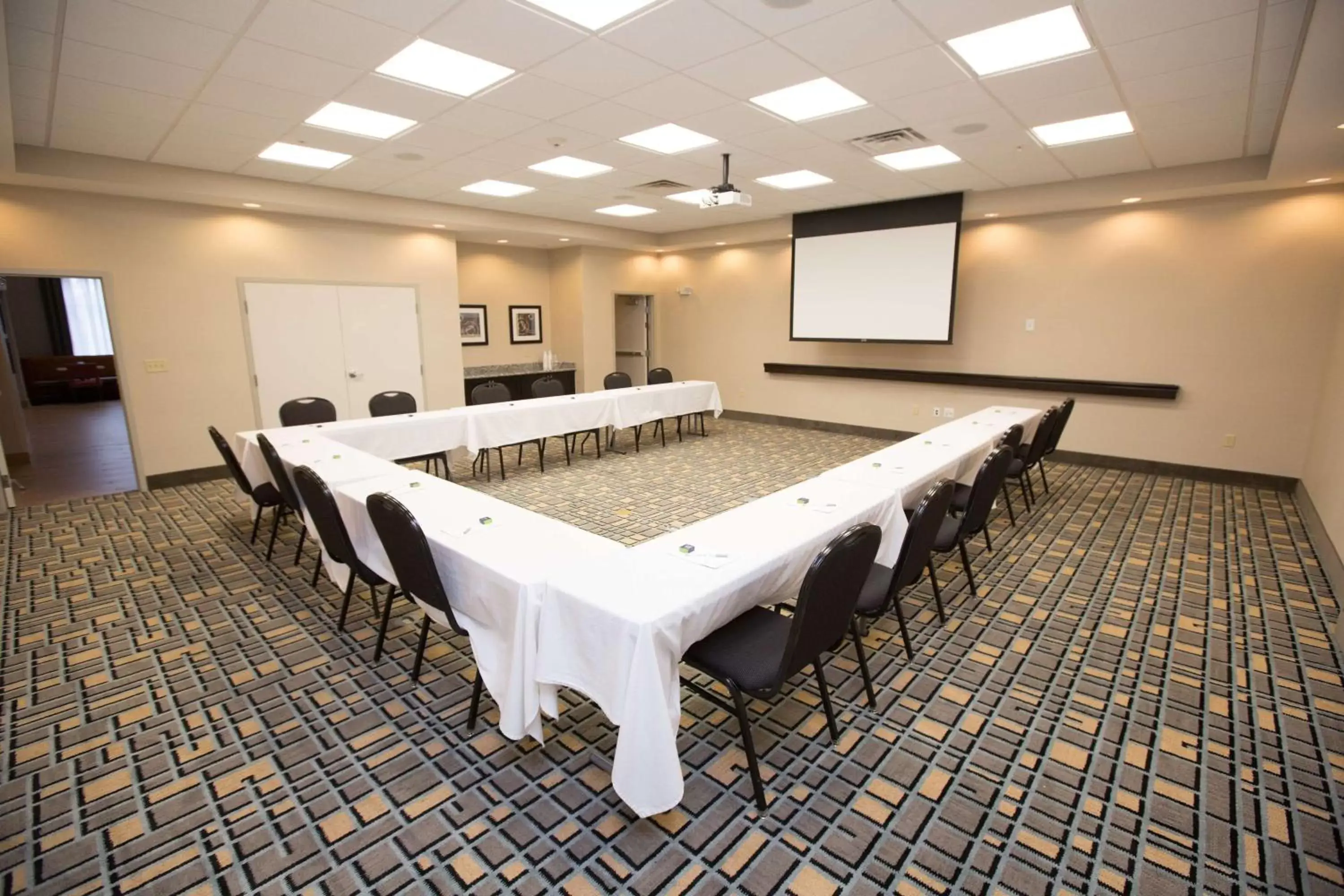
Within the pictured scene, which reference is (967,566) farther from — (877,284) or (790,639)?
(877,284)

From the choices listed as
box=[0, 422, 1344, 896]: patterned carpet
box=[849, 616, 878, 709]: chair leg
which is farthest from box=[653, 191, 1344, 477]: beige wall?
box=[849, 616, 878, 709]: chair leg

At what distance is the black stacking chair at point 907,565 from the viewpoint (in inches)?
97.7

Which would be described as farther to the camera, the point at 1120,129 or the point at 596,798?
the point at 1120,129

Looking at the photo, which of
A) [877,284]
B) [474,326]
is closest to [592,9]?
[877,284]

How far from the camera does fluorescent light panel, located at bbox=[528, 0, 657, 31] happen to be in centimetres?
267

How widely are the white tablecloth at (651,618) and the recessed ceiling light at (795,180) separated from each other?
4.43 meters

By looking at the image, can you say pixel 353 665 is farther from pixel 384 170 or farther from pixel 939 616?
pixel 384 170

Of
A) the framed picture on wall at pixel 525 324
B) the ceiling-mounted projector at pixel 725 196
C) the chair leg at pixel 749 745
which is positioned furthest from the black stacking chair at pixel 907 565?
the framed picture on wall at pixel 525 324

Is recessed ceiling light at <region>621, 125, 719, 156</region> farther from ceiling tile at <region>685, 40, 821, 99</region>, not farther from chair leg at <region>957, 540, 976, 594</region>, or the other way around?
chair leg at <region>957, 540, 976, 594</region>

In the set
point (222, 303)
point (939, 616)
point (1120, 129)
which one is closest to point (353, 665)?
point (939, 616)

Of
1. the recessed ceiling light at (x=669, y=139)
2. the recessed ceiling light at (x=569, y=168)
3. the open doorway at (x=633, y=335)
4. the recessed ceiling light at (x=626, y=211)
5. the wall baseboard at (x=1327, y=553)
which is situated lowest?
the wall baseboard at (x=1327, y=553)

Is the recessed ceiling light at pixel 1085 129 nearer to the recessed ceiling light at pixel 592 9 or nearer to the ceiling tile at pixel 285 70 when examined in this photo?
the recessed ceiling light at pixel 592 9

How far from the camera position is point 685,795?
2104 millimetres

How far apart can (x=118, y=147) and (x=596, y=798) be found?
6011 mm
